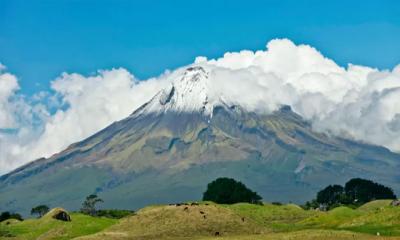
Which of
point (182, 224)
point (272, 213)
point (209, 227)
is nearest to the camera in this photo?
point (209, 227)

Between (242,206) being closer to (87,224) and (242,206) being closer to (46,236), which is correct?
(87,224)

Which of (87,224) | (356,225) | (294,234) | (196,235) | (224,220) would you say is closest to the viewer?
(294,234)

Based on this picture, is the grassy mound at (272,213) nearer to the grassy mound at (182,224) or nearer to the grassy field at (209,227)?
the grassy field at (209,227)

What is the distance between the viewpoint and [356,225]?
79.6m

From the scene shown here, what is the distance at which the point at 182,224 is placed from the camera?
233 feet

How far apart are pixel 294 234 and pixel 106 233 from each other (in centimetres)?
2233

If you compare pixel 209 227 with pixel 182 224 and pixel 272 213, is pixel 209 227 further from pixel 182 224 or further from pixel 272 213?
pixel 272 213

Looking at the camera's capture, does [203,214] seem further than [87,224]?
No

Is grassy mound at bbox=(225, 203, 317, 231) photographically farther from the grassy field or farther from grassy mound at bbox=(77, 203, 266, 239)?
grassy mound at bbox=(77, 203, 266, 239)

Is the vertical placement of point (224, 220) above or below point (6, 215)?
below

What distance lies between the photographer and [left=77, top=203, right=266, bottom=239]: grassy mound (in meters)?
69.6

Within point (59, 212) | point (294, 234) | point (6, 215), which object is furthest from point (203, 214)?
point (6, 215)

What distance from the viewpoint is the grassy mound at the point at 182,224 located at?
6956 cm

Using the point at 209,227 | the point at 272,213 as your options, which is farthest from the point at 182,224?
the point at 272,213
